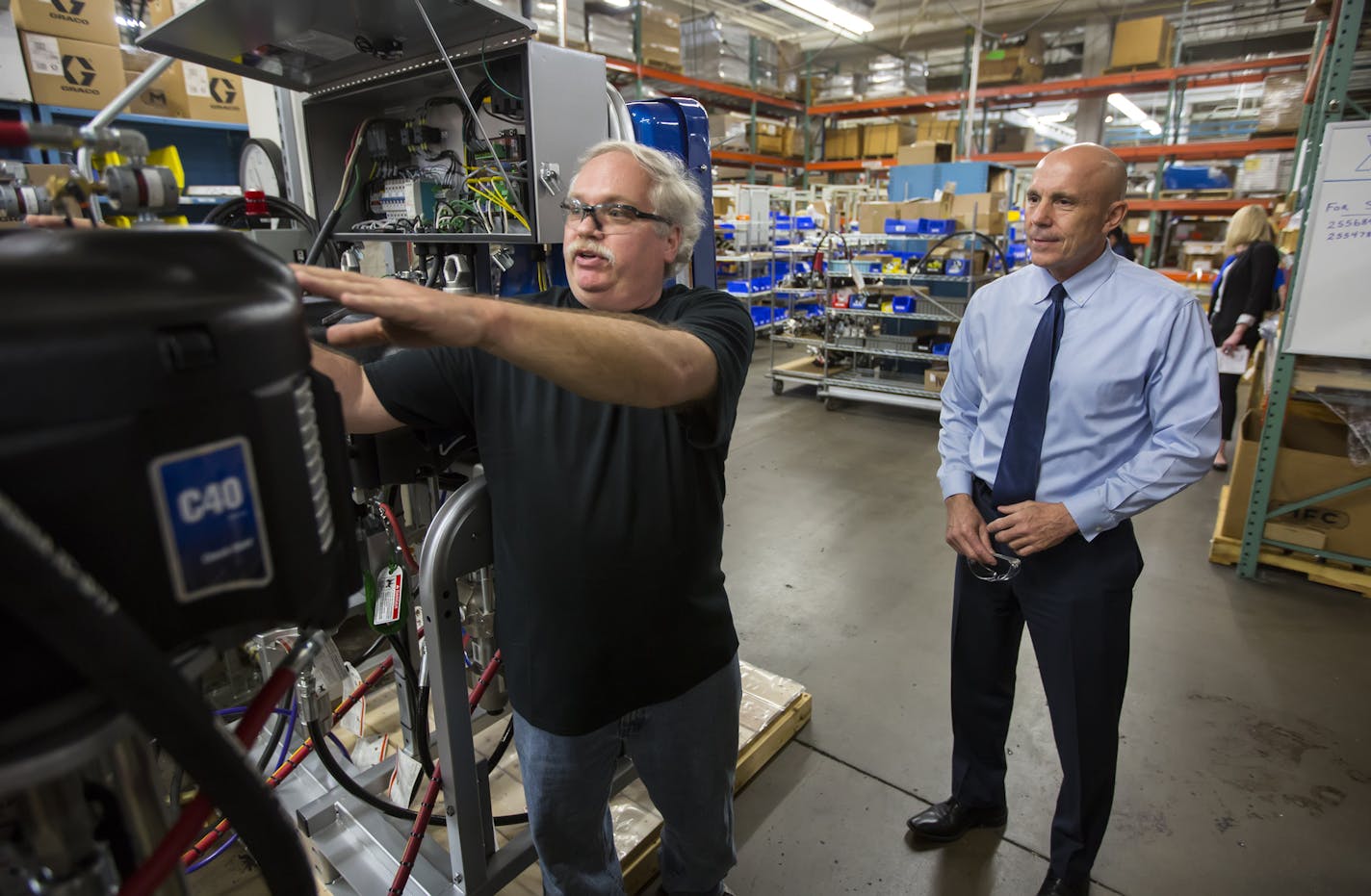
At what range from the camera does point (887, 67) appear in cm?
935

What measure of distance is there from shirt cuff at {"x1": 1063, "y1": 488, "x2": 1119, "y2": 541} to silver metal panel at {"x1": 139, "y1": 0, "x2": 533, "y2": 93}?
1.40 metres

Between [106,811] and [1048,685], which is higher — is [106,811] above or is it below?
above

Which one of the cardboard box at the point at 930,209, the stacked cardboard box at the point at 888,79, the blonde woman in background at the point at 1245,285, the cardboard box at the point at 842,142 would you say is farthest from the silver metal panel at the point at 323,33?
the cardboard box at the point at 842,142

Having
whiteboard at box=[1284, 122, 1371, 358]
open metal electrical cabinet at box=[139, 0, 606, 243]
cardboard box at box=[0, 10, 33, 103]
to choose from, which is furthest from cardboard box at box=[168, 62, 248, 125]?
whiteboard at box=[1284, 122, 1371, 358]

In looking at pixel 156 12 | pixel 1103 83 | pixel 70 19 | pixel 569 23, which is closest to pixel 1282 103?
pixel 1103 83

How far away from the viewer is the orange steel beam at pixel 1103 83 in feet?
23.8

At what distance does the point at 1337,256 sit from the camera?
2.57 meters

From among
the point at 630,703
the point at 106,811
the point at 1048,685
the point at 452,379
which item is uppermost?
the point at 452,379

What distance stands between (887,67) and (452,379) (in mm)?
9956

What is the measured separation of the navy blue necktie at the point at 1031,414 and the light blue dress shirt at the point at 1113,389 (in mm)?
17

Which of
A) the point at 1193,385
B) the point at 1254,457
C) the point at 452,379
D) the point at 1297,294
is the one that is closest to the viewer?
the point at 452,379

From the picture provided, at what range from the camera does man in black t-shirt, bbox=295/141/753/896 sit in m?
1.07

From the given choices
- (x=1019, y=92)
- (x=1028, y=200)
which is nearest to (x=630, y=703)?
(x=1028, y=200)

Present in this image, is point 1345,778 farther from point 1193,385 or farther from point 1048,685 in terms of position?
point 1193,385
